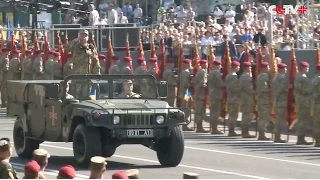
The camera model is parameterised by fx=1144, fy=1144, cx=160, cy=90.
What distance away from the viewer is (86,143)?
57.0ft

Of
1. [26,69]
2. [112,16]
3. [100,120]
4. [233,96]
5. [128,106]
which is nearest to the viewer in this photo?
[100,120]

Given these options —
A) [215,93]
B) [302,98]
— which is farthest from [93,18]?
[302,98]

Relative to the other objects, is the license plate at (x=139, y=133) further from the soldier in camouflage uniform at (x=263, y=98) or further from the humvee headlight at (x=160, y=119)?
the soldier in camouflage uniform at (x=263, y=98)

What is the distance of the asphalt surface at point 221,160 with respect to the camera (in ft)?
57.2

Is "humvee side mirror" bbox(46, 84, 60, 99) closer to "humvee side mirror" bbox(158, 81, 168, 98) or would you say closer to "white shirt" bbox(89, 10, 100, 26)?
"humvee side mirror" bbox(158, 81, 168, 98)

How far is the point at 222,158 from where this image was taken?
20125mm

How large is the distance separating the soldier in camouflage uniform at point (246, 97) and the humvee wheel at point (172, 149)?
6.23m

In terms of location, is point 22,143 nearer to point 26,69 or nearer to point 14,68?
point 26,69

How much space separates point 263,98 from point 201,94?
216cm

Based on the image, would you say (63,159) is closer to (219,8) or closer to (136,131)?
(136,131)

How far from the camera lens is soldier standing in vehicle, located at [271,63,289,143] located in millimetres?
23312

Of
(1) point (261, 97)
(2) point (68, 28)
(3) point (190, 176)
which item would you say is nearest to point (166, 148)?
(1) point (261, 97)

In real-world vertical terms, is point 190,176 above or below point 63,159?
above

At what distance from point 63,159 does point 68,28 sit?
579 inches
